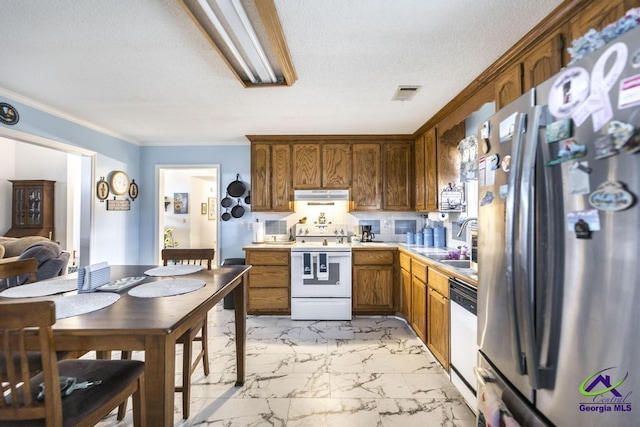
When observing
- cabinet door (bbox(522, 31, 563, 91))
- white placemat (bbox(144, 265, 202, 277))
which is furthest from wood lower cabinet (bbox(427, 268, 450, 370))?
white placemat (bbox(144, 265, 202, 277))

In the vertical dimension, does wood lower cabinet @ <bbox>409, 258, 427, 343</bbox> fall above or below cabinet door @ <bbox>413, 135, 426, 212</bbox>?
below

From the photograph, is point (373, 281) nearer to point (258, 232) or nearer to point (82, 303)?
point (258, 232)

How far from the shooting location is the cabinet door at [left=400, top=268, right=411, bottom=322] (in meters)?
3.07

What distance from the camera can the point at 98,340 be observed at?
1030 mm

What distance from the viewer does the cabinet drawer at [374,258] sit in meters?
3.47

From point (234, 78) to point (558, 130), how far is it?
214 cm

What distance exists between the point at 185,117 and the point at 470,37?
2.81 m

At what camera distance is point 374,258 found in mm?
3469

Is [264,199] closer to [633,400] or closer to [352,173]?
[352,173]

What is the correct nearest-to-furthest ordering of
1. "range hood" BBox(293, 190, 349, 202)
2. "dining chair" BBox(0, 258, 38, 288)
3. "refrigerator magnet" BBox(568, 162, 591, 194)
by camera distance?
"refrigerator magnet" BBox(568, 162, 591, 194)
"dining chair" BBox(0, 258, 38, 288)
"range hood" BBox(293, 190, 349, 202)

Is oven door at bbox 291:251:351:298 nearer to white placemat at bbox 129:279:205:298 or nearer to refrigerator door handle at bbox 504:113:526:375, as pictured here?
white placemat at bbox 129:279:205:298

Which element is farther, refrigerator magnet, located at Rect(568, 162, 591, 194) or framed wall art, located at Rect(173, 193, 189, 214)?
framed wall art, located at Rect(173, 193, 189, 214)

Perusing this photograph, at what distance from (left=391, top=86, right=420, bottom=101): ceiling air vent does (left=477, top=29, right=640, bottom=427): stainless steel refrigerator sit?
4.59ft

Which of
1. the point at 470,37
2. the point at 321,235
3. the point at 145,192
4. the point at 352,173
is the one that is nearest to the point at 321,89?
the point at 470,37
